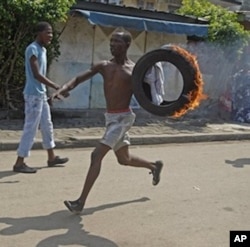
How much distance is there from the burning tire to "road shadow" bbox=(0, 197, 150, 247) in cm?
122

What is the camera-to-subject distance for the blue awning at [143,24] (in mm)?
9680

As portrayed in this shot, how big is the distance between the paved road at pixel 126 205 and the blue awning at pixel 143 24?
363 centimetres

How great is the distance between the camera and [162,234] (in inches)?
165

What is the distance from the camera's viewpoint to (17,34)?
9.05 m

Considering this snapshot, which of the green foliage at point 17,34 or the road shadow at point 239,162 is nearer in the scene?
the road shadow at point 239,162

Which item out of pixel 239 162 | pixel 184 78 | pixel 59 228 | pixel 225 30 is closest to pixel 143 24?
pixel 225 30

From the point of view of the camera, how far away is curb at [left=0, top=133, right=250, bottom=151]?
7.40 m

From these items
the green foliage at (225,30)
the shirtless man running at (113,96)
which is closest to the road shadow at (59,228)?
the shirtless man running at (113,96)

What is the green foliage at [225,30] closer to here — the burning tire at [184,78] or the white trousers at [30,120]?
the white trousers at [30,120]

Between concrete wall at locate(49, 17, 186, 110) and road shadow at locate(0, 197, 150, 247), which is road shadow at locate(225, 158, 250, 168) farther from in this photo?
concrete wall at locate(49, 17, 186, 110)

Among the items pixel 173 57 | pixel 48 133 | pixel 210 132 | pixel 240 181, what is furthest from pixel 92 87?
pixel 173 57

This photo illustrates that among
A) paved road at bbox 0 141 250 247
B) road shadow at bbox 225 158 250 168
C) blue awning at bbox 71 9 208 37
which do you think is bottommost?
road shadow at bbox 225 158 250 168

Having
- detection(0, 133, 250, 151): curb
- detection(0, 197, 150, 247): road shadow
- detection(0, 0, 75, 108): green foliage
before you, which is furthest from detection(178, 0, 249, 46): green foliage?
detection(0, 197, 150, 247): road shadow

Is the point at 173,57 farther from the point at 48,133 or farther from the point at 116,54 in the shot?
the point at 48,133
